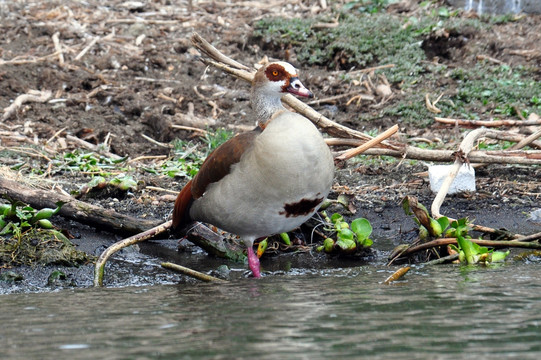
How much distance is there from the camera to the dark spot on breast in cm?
466

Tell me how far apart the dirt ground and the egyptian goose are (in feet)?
3.42

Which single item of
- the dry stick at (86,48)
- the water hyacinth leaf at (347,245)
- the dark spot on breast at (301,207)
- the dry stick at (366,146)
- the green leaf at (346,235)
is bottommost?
the water hyacinth leaf at (347,245)

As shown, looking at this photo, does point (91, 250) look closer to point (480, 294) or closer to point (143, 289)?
point (143, 289)

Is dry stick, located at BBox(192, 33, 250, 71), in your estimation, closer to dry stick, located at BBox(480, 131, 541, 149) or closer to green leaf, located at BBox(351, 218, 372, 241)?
green leaf, located at BBox(351, 218, 372, 241)

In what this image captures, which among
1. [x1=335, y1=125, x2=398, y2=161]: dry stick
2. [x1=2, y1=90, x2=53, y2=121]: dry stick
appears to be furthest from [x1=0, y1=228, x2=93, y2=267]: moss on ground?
[x1=2, y1=90, x2=53, y2=121]: dry stick

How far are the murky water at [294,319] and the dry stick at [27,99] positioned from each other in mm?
4716

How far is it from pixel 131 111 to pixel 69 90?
36.1 inches

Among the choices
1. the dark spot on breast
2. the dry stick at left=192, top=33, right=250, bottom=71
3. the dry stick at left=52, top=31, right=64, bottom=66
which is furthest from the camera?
the dry stick at left=52, top=31, right=64, bottom=66

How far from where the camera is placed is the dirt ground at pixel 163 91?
21.7 ft

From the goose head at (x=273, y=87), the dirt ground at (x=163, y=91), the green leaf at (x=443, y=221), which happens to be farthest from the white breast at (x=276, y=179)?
the dirt ground at (x=163, y=91)

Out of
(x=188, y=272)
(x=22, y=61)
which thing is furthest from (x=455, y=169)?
(x=22, y=61)

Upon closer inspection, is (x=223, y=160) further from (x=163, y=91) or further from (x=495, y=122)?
(x=163, y=91)

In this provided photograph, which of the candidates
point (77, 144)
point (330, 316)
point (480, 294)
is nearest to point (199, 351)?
point (330, 316)

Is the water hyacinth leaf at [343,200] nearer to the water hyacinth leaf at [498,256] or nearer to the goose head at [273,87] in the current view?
the goose head at [273,87]
